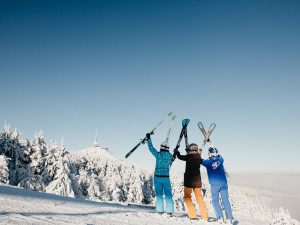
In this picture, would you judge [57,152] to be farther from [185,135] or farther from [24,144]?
[185,135]

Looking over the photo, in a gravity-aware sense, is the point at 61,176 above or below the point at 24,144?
below

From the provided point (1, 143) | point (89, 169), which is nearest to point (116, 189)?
point (89, 169)

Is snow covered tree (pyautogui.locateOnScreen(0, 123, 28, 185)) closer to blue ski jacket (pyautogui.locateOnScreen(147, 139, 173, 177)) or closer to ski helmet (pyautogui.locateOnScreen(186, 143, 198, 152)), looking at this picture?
blue ski jacket (pyautogui.locateOnScreen(147, 139, 173, 177))

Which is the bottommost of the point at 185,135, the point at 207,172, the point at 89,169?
the point at 89,169

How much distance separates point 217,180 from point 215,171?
28cm

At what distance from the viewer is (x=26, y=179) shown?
2391 cm

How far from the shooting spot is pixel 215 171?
22.2ft

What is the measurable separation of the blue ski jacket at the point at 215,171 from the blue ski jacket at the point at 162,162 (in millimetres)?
1221

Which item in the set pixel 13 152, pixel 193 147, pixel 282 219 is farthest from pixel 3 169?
pixel 282 219

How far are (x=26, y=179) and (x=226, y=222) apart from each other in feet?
79.7

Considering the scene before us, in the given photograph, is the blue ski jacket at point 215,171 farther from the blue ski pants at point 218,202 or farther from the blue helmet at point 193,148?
the blue helmet at point 193,148

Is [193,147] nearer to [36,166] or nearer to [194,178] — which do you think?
[194,178]

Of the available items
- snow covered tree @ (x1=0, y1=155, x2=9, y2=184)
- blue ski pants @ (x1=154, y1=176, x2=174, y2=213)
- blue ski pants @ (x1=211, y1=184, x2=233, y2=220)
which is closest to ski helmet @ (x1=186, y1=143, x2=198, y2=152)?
blue ski pants @ (x1=154, y1=176, x2=174, y2=213)

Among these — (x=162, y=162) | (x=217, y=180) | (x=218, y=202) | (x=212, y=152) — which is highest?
(x=212, y=152)
